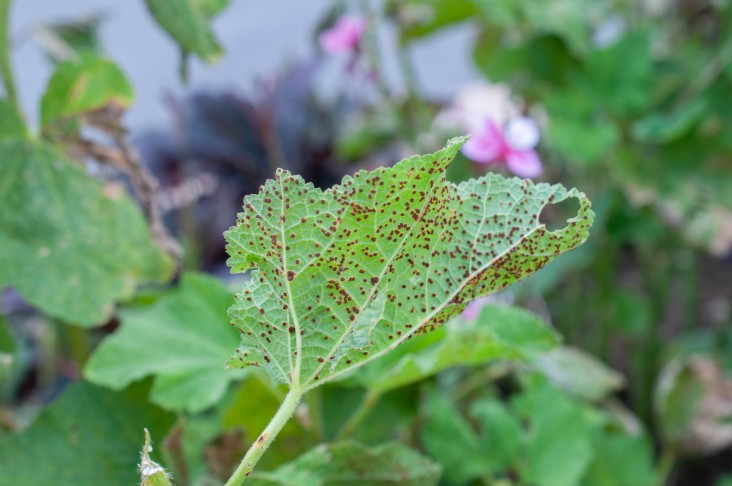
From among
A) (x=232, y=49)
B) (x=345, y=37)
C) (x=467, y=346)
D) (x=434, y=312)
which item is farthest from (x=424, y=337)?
(x=232, y=49)

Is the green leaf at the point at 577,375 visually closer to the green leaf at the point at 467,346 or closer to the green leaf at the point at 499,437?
the green leaf at the point at 499,437

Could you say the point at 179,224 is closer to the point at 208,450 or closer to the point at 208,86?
the point at 208,86

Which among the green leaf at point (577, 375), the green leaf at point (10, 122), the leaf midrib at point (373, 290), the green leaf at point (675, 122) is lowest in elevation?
the green leaf at point (577, 375)

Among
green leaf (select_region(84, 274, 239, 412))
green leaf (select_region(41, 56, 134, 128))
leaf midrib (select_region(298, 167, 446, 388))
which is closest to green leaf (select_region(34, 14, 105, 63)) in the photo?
green leaf (select_region(41, 56, 134, 128))

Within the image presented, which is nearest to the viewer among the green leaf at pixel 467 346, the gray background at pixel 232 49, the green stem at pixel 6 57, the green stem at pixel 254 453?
the green stem at pixel 254 453

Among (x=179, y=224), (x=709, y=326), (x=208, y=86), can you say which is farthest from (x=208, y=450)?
(x=208, y=86)

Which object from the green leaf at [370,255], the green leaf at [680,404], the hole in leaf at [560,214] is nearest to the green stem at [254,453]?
the green leaf at [370,255]
